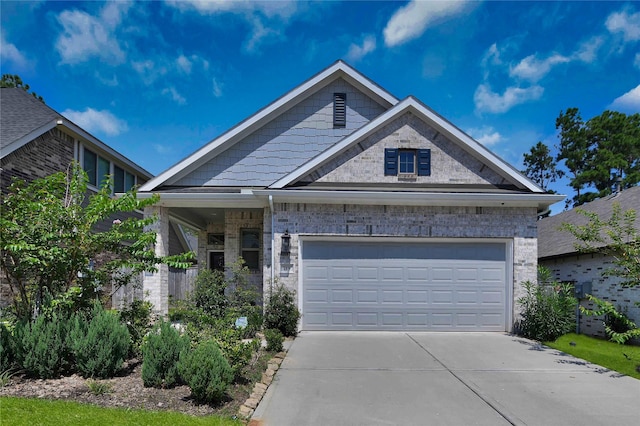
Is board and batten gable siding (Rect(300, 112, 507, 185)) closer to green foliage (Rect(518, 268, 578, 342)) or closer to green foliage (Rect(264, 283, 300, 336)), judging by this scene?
green foliage (Rect(518, 268, 578, 342))

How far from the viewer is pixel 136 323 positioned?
673 cm

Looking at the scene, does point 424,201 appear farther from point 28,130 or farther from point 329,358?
point 28,130

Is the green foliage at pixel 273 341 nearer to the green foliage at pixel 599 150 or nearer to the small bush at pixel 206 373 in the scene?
the small bush at pixel 206 373

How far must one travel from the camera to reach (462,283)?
10273 mm

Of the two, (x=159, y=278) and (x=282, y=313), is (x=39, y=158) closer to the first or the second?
(x=159, y=278)

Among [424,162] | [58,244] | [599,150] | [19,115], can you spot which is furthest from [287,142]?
[599,150]

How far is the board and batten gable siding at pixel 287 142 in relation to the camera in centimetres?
1159

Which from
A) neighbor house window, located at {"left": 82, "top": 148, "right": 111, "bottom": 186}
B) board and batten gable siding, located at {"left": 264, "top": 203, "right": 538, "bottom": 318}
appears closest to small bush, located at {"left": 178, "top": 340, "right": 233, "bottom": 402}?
board and batten gable siding, located at {"left": 264, "top": 203, "right": 538, "bottom": 318}

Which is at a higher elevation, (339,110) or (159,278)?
(339,110)

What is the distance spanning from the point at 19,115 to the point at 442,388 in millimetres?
14420

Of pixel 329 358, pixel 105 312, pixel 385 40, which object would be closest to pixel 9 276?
pixel 105 312

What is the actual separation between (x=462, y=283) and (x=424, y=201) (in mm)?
2463

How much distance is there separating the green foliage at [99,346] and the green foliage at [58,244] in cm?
68

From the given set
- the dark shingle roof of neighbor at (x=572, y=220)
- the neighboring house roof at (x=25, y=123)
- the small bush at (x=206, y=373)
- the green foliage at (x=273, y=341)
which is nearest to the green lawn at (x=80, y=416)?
the small bush at (x=206, y=373)
